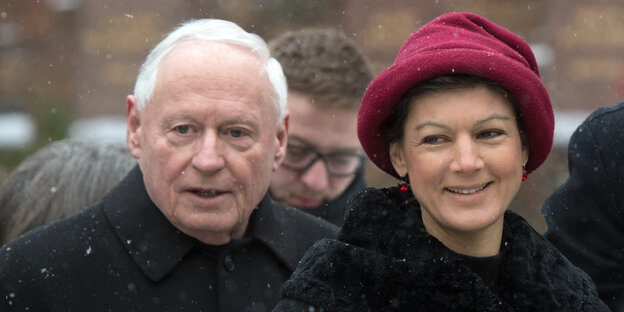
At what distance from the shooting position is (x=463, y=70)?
2.77 meters

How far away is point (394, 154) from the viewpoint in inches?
118

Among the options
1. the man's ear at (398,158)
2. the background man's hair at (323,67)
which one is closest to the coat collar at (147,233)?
the man's ear at (398,158)

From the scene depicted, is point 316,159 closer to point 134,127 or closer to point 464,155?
point 134,127

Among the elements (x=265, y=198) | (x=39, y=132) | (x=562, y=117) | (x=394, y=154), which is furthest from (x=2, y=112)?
(x=394, y=154)

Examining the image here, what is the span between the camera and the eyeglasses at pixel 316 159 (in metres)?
4.70

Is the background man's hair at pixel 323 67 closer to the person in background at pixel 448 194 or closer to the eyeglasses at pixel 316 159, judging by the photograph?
the eyeglasses at pixel 316 159

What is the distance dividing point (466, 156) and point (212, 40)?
1178 millimetres

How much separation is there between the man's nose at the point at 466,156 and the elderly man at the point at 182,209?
85cm

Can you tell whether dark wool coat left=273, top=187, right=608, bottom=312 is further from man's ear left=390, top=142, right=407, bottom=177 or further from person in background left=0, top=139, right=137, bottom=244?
person in background left=0, top=139, right=137, bottom=244

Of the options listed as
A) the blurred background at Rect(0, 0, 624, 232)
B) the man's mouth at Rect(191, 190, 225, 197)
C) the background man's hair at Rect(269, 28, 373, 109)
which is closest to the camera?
the man's mouth at Rect(191, 190, 225, 197)

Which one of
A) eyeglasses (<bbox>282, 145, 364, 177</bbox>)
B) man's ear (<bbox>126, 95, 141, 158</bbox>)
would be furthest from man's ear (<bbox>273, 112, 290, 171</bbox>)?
eyeglasses (<bbox>282, 145, 364, 177</bbox>)

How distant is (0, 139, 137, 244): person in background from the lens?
3.87 m

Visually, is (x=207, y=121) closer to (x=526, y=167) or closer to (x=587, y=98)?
(x=526, y=167)

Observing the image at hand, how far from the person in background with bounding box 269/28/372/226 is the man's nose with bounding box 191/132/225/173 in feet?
4.72
